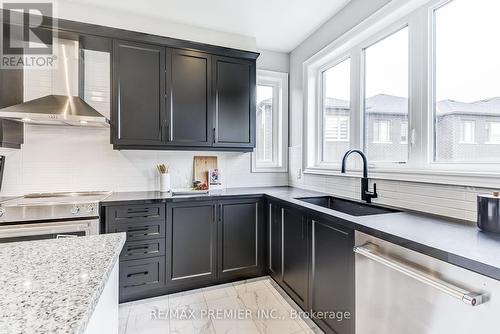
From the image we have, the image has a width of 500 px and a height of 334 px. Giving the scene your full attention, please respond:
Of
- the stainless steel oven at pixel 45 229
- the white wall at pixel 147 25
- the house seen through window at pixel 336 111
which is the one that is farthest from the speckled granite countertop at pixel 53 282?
the white wall at pixel 147 25

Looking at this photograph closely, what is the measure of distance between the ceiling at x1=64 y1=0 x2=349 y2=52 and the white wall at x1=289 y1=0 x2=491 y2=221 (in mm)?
131

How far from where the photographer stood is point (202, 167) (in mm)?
2973

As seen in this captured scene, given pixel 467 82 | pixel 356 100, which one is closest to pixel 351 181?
pixel 356 100

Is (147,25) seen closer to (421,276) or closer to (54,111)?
(54,111)

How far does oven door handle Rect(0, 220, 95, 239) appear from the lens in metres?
1.87

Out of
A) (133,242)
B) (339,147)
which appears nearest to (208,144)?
(133,242)

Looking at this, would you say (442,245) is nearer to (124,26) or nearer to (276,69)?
(276,69)

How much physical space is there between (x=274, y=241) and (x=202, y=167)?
1.18 m

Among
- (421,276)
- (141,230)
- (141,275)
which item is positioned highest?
(421,276)

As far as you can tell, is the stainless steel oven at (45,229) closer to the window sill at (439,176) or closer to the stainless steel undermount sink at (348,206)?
the stainless steel undermount sink at (348,206)

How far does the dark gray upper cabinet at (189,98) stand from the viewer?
2559 millimetres

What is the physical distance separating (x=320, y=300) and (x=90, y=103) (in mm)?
2705

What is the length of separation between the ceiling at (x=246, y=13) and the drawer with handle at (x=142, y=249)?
2234mm

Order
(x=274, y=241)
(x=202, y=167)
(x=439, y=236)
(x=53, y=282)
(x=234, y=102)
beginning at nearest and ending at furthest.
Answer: (x=53, y=282) < (x=439, y=236) < (x=274, y=241) < (x=234, y=102) < (x=202, y=167)
